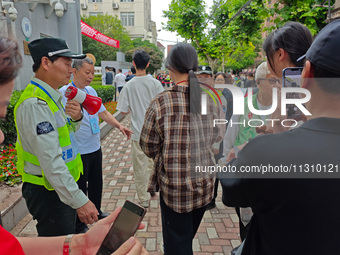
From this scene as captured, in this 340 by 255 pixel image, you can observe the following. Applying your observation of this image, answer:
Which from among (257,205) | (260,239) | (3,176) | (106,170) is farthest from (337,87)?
(106,170)

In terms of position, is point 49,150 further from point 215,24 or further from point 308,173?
point 215,24

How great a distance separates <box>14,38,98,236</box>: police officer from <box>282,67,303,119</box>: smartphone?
1.48 metres

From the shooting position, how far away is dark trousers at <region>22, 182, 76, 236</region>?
2.03 metres

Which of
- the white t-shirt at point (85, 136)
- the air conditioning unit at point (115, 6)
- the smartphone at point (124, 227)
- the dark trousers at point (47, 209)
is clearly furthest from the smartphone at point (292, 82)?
the air conditioning unit at point (115, 6)

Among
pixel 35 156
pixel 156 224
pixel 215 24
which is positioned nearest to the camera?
pixel 35 156

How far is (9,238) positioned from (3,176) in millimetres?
3531

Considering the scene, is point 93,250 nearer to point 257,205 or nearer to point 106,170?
point 257,205

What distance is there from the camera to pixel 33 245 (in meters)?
1.31

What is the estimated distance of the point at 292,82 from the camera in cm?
158

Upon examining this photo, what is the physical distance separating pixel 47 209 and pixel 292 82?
1.90 m

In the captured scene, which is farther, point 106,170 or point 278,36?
point 106,170

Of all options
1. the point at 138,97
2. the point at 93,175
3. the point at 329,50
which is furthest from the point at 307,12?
the point at 329,50

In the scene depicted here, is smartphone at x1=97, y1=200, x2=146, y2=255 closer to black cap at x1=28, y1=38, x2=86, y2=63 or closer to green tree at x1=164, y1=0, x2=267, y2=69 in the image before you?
black cap at x1=28, y1=38, x2=86, y2=63

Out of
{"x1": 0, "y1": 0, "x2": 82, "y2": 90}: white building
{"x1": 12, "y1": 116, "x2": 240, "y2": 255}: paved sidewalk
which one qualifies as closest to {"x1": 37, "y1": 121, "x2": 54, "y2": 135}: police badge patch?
{"x1": 12, "y1": 116, "x2": 240, "y2": 255}: paved sidewalk
